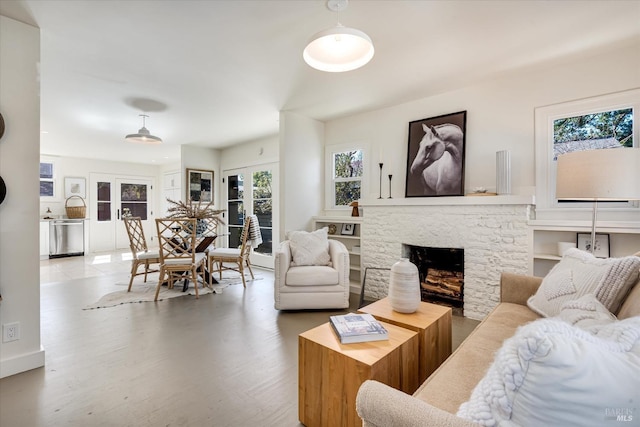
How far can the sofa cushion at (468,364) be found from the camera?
1082 millimetres

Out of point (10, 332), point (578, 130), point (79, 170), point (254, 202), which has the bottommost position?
point (10, 332)

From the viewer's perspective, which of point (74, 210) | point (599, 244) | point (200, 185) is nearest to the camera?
point (599, 244)

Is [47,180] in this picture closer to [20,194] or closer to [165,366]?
[20,194]

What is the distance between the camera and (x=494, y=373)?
0.68 m

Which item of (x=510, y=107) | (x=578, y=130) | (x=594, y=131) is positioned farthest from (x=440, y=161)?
(x=594, y=131)

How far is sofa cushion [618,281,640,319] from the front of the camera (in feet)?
3.83

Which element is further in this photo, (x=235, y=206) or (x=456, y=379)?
(x=235, y=206)

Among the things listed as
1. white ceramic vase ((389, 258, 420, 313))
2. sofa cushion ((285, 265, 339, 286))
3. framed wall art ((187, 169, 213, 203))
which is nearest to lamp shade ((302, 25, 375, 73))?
white ceramic vase ((389, 258, 420, 313))

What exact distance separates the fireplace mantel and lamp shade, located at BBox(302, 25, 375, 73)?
191cm

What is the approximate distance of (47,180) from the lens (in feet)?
23.4

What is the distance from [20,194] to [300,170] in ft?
9.65

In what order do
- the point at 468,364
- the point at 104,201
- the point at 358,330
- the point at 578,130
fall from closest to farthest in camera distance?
1. the point at 468,364
2. the point at 358,330
3. the point at 578,130
4. the point at 104,201

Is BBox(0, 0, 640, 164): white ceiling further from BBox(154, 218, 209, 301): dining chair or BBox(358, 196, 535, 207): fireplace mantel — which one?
BBox(154, 218, 209, 301): dining chair

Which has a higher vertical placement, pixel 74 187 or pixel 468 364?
pixel 74 187
